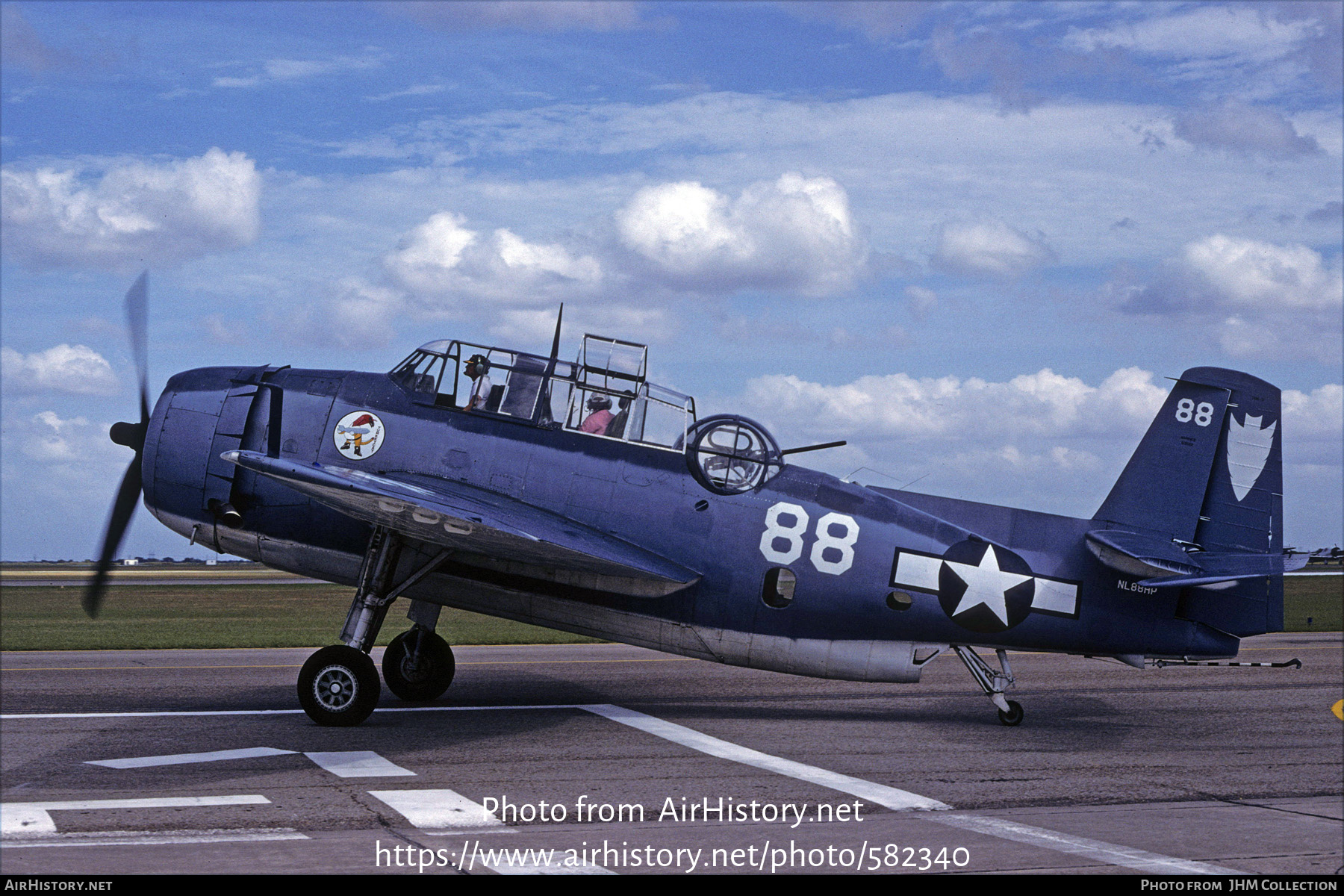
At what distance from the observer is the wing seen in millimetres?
9383

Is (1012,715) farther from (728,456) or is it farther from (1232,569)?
(728,456)

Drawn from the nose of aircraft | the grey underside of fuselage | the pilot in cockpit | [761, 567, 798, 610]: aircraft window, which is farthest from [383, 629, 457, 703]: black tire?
[761, 567, 798, 610]: aircraft window

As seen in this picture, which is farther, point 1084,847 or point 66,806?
point 66,806

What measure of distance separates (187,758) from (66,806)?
1.85 metres

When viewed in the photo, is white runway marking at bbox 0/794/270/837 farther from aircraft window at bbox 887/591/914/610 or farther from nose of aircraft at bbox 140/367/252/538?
aircraft window at bbox 887/591/914/610

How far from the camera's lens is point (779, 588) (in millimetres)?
11203

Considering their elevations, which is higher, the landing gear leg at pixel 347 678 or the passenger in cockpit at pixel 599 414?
the passenger in cockpit at pixel 599 414

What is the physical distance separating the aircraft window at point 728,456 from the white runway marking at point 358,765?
4.11m

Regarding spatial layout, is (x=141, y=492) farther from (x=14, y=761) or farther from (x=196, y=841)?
(x=196, y=841)

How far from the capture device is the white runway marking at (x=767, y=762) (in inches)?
316

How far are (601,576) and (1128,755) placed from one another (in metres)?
5.19

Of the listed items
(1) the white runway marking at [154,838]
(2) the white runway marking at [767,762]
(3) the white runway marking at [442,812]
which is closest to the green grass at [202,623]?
(2) the white runway marking at [767,762]

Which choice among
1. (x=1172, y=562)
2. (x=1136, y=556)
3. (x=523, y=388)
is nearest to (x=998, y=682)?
(x=1136, y=556)

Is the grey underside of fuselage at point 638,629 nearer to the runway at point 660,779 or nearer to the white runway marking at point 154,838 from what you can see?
the runway at point 660,779
